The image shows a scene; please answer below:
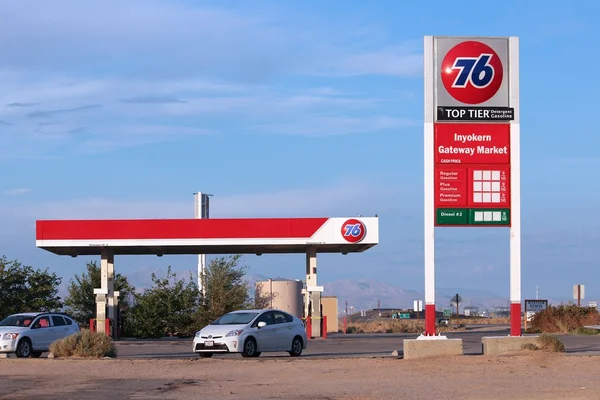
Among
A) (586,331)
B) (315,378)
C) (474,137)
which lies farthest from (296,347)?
(586,331)

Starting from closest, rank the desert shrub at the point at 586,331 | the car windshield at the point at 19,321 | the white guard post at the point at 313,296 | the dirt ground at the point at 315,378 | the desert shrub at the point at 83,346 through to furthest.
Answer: the dirt ground at the point at 315,378, the desert shrub at the point at 83,346, the car windshield at the point at 19,321, the white guard post at the point at 313,296, the desert shrub at the point at 586,331

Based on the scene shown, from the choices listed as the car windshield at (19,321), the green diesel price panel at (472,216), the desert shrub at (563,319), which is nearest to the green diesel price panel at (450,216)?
the green diesel price panel at (472,216)

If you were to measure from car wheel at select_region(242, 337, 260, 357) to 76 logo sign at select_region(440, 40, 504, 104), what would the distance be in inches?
358

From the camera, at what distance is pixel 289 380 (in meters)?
19.8

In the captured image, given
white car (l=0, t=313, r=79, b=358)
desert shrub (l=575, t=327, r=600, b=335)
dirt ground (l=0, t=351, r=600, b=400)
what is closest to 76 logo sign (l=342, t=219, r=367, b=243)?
desert shrub (l=575, t=327, r=600, b=335)

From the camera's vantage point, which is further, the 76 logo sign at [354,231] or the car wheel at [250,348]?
the 76 logo sign at [354,231]

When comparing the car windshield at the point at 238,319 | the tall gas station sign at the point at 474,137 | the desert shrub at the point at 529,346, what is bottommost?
the desert shrub at the point at 529,346

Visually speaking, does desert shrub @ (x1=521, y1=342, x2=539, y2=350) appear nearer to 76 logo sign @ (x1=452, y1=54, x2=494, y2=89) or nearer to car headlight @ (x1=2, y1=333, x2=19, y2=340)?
76 logo sign @ (x1=452, y1=54, x2=494, y2=89)

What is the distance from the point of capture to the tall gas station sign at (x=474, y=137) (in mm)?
23828

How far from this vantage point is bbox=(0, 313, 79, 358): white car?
29.4 m

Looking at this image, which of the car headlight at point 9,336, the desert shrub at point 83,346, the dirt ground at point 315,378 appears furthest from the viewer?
the car headlight at point 9,336

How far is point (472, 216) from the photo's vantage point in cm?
2391

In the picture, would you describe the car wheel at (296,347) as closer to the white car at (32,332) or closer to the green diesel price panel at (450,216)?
the white car at (32,332)

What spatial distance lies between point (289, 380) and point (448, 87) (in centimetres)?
835
